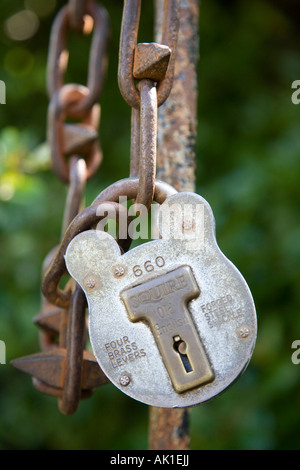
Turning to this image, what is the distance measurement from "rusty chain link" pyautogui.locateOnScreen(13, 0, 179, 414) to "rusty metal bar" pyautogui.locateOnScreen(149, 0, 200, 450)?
0.33 ft

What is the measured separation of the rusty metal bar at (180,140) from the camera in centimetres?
68

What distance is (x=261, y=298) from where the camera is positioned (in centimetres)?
146

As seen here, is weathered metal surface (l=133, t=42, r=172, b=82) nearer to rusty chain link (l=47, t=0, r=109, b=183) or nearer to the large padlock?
the large padlock

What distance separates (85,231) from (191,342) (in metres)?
0.16

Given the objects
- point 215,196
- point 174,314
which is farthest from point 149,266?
point 215,196

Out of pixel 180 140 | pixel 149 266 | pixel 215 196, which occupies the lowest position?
pixel 215 196

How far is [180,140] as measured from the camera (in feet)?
2.29

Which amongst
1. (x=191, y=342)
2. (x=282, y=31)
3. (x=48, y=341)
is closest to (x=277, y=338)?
(x=48, y=341)

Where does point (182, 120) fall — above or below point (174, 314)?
above

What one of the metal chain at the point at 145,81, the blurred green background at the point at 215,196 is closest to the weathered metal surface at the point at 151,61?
the metal chain at the point at 145,81

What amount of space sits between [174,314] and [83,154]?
0.35 meters

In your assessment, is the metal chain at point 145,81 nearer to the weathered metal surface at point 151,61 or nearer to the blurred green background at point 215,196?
the weathered metal surface at point 151,61

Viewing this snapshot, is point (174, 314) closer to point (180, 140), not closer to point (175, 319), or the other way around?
point (175, 319)

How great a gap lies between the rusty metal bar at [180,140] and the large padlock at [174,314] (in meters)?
0.13
